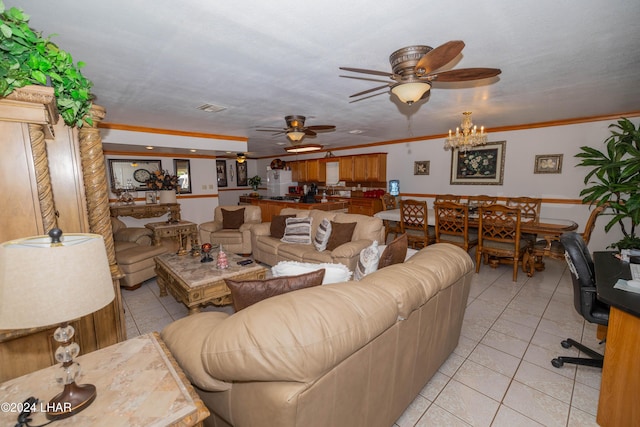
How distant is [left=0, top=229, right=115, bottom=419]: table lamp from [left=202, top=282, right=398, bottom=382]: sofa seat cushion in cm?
41

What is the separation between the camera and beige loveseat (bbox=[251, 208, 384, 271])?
3.31 meters

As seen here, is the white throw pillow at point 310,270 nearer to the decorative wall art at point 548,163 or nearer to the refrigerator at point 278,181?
the decorative wall art at point 548,163

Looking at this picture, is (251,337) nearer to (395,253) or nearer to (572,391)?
(395,253)

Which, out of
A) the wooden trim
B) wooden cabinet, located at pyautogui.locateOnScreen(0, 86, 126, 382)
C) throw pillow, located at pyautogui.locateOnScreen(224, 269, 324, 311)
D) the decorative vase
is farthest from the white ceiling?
the decorative vase

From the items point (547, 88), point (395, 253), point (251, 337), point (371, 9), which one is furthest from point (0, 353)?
point (547, 88)

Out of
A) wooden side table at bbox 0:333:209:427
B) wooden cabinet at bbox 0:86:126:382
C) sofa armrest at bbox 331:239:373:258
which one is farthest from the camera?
sofa armrest at bbox 331:239:373:258

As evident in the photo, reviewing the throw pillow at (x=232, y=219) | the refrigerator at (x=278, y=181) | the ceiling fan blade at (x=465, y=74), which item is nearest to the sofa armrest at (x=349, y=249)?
the ceiling fan blade at (x=465, y=74)

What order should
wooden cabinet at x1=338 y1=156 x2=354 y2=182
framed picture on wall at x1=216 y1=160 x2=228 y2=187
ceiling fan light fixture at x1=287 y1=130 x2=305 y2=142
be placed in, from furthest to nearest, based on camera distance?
framed picture on wall at x1=216 y1=160 x2=228 y2=187 → wooden cabinet at x1=338 y1=156 x2=354 y2=182 → ceiling fan light fixture at x1=287 y1=130 x2=305 y2=142

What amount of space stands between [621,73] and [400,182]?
447 centimetres

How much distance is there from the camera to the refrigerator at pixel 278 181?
8883 millimetres

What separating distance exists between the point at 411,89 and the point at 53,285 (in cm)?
222

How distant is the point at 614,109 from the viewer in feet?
12.3

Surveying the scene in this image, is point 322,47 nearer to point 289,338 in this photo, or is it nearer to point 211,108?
point 289,338

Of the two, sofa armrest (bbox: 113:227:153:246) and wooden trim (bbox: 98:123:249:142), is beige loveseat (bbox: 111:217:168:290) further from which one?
wooden trim (bbox: 98:123:249:142)
